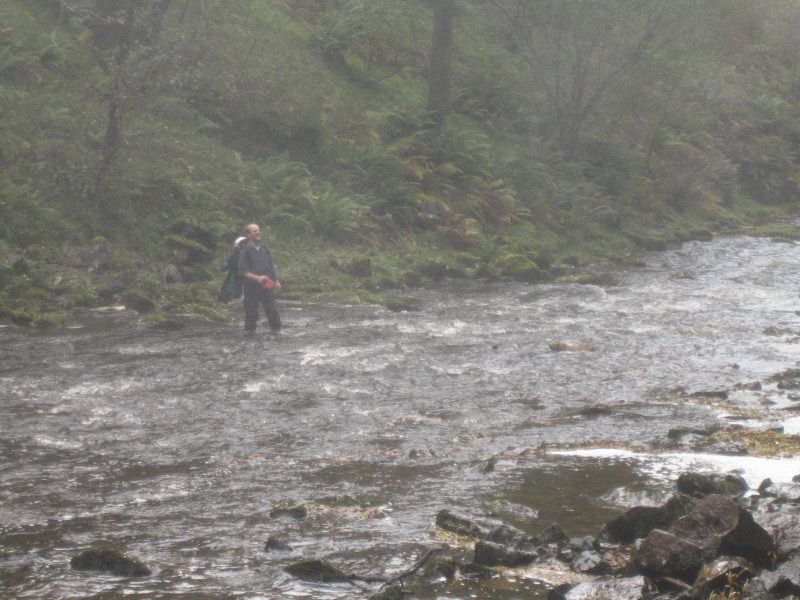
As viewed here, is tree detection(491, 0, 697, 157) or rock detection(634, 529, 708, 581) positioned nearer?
rock detection(634, 529, 708, 581)

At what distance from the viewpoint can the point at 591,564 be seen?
21.1 ft

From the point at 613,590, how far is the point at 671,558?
1.29ft

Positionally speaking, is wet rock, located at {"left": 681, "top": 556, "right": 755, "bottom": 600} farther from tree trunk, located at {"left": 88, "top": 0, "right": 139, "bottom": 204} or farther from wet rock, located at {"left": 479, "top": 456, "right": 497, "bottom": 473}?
tree trunk, located at {"left": 88, "top": 0, "right": 139, "bottom": 204}

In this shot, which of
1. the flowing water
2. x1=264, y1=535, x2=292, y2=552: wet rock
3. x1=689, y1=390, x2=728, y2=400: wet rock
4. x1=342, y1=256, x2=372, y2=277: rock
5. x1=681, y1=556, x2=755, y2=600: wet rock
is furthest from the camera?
x1=342, y1=256, x2=372, y2=277: rock

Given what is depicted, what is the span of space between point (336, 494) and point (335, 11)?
2299 cm

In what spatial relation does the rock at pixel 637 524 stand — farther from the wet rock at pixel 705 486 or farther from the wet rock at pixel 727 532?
the wet rock at pixel 705 486

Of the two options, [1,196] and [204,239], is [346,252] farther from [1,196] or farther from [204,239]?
[1,196]

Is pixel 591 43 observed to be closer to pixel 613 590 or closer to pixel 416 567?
pixel 416 567

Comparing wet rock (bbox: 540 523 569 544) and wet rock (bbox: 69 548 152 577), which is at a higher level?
wet rock (bbox: 69 548 152 577)

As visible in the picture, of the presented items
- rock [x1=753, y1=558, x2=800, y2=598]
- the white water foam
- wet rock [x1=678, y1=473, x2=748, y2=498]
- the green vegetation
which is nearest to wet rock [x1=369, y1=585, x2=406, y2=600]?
rock [x1=753, y1=558, x2=800, y2=598]

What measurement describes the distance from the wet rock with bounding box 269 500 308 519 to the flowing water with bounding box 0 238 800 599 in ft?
0.25

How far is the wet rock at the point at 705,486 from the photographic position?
308 inches

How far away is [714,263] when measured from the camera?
24141 mm

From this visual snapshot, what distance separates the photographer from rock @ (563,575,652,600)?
5738 mm
